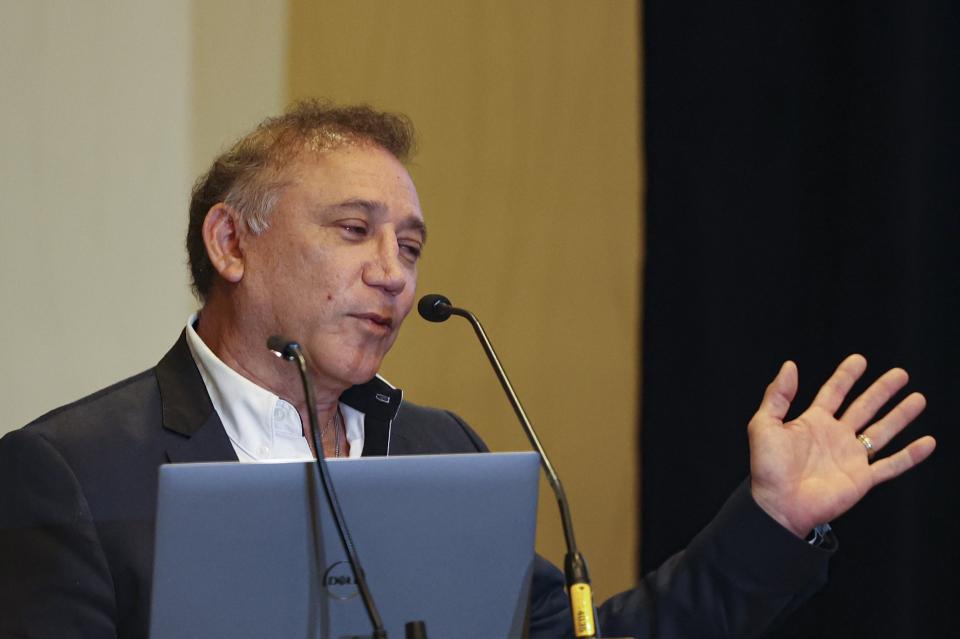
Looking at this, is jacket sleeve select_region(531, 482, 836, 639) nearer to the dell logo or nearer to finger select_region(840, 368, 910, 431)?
finger select_region(840, 368, 910, 431)

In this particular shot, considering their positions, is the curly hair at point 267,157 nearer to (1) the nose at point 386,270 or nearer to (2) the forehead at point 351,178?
(2) the forehead at point 351,178

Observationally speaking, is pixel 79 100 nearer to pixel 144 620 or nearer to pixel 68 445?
pixel 68 445

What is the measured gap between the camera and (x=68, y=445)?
1.75 metres

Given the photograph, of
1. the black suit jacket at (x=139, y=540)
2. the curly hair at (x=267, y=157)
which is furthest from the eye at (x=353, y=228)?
the black suit jacket at (x=139, y=540)

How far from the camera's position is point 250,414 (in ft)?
6.26

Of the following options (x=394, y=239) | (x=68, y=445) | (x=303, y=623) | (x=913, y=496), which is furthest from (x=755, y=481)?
(x=913, y=496)

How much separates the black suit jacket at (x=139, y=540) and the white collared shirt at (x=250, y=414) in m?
0.03

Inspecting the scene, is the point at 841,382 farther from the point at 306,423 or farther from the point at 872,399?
the point at 306,423

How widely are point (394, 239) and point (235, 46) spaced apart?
2.57ft

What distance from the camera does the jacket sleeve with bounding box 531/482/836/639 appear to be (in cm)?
181

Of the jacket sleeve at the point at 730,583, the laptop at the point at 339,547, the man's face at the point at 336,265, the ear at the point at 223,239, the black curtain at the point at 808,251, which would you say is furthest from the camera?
the black curtain at the point at 808,251

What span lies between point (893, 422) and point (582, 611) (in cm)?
84

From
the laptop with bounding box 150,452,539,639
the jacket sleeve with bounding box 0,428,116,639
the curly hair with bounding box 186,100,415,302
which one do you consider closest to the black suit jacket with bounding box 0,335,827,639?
the jacket sleeve with bounding box 0,428,116,639

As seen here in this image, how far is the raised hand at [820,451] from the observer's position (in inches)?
72.4
